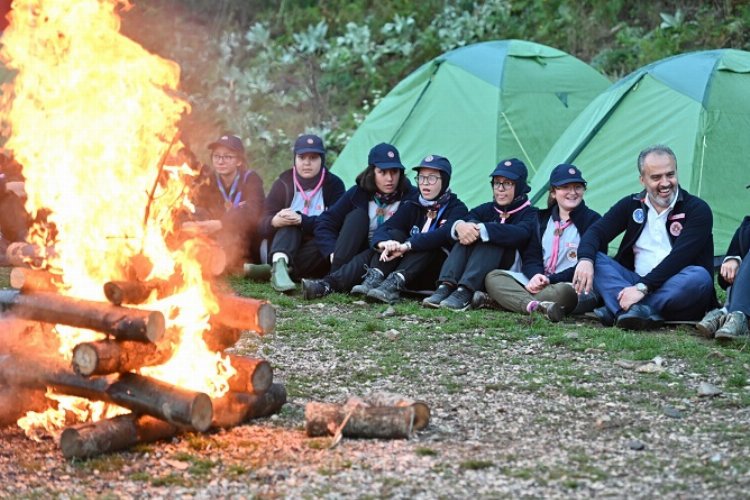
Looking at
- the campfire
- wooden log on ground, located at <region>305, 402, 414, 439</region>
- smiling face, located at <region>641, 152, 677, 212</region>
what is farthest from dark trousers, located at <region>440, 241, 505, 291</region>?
wooden log on ground, located at <region>305, 402, 414, 439</region>

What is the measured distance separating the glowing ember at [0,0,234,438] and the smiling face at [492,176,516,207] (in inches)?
141

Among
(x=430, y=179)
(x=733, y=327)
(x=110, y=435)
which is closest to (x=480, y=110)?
(x=430, y=179)

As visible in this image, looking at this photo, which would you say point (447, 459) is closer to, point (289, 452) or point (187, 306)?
point (289, 452)

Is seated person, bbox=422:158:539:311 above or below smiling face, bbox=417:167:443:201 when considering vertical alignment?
below

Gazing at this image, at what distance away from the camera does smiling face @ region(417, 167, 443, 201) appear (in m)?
9.40

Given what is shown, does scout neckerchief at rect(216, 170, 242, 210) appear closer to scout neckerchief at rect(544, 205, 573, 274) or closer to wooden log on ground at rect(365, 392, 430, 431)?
scout neckerchief at rect(544, 205, 573, 274)

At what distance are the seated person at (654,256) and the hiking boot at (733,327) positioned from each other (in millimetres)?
499

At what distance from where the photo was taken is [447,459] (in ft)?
16.3

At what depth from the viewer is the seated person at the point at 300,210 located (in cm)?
1013

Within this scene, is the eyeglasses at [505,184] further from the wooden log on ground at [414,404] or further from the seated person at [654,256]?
the wooden log on ground at [414,404]

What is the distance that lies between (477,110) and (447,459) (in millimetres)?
7414

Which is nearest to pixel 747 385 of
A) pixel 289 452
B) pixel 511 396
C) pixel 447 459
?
pixel 511 396

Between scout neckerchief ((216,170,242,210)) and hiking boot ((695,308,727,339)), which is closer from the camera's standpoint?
hiking boot ((695,308,727,339))

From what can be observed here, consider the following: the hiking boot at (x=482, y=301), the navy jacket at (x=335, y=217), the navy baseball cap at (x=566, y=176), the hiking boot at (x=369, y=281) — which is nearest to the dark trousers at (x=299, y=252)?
the navy jacket at (x=335, y=217)
